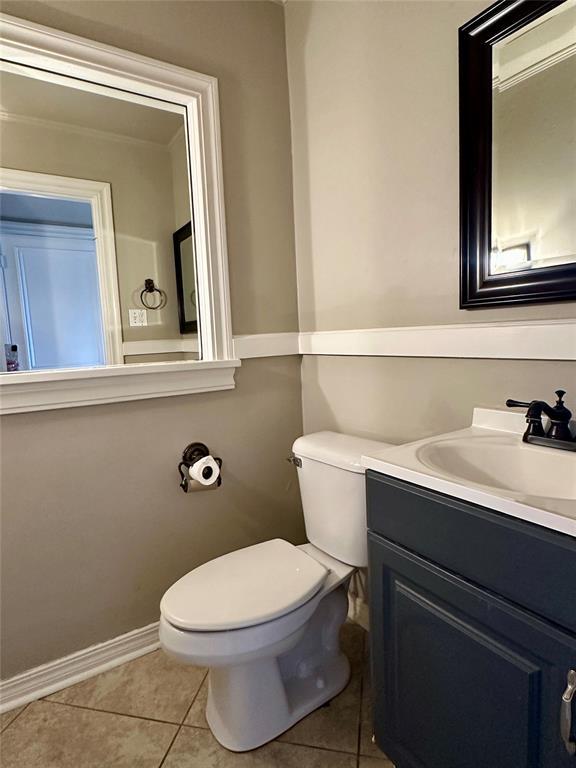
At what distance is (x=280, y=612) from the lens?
1090mm

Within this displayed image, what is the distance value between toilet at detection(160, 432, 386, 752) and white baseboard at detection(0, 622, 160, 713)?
397 millimetres

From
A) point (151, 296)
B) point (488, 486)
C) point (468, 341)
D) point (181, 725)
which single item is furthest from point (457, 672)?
point (151, 296)

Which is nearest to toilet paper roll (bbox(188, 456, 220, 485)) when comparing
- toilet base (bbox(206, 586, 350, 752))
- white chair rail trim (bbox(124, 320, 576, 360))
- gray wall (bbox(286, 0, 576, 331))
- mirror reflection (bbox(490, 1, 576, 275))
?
white chair rail trim (bbox(124, 320, 576, 360))

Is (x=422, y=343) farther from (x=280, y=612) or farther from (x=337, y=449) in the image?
(x=280, y=612)

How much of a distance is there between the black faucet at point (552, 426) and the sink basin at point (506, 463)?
0.06 ft

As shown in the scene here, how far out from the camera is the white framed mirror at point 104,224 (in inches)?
54.7

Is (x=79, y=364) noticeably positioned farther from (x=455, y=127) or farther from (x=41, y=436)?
(x=455, y=127)

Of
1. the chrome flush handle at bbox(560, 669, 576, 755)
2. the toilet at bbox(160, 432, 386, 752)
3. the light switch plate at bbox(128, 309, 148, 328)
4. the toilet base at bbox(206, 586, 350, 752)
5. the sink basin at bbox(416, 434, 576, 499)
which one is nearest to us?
the chrome flush handle at bbox(560, 669, 576, 755)

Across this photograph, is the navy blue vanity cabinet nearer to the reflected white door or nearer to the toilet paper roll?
the toilet paper roll

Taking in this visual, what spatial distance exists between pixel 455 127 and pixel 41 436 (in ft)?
4.90

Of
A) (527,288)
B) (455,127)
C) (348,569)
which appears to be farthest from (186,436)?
(455,127)

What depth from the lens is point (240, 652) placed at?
3.46 ft

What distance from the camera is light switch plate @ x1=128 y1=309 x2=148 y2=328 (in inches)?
72.8

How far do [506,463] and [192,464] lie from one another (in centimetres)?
103
